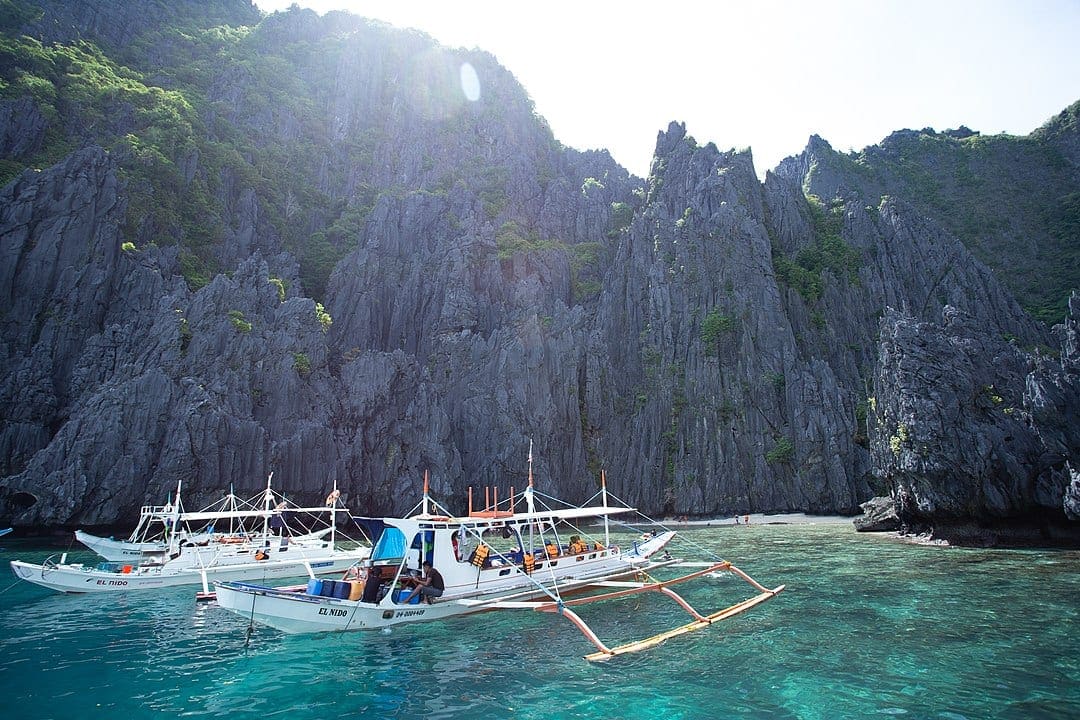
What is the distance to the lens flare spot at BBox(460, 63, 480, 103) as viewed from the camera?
5205 inches

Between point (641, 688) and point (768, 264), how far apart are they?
90413mm

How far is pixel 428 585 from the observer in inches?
964

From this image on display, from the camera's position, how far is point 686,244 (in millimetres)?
98250

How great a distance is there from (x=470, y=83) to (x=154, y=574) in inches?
4870

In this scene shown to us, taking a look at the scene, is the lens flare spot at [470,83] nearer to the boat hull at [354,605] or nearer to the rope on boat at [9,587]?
the rope on boat at [9,587]

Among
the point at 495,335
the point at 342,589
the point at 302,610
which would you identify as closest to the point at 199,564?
the point at 342,589

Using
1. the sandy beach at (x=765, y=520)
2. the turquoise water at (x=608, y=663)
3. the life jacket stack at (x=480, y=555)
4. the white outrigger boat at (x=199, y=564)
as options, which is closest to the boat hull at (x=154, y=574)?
the white outrigger boat at (x=199, y=564)

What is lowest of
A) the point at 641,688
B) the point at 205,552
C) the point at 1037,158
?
the point at 641,688

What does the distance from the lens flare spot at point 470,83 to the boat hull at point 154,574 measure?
11415cm

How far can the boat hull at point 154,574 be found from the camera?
32.9 m

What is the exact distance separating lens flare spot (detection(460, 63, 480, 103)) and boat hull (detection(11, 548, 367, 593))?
114153mm

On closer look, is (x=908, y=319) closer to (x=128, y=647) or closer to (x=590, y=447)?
(x=590, y=447)

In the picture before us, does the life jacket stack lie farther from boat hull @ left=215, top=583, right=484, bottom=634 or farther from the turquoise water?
boat hull @ left=215, top=583, right=484, bottom=634

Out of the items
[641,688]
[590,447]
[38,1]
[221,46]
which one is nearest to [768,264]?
[590,447]
